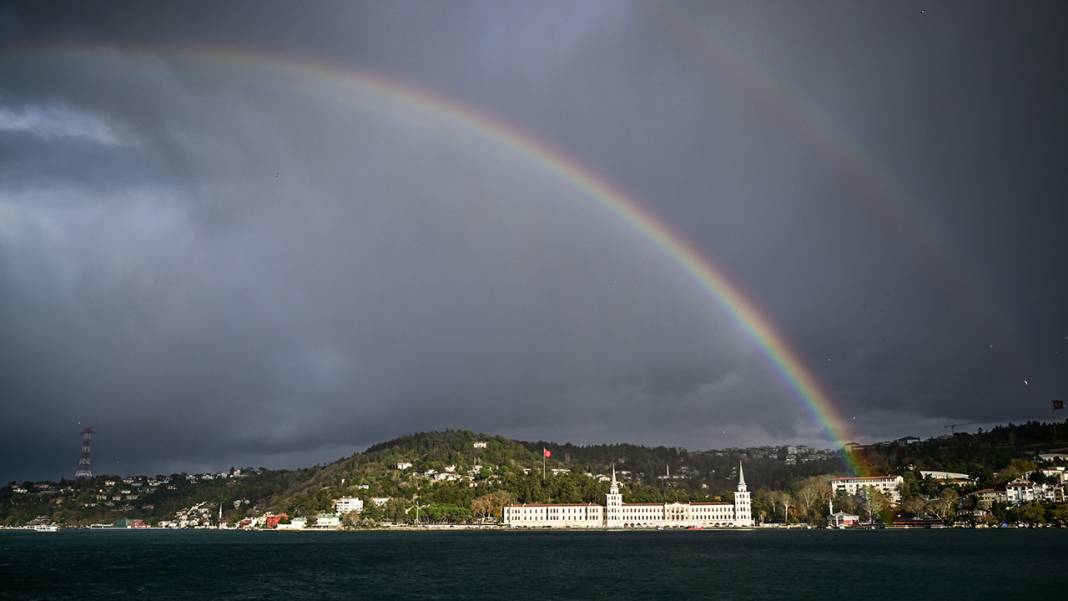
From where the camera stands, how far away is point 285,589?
224 ft

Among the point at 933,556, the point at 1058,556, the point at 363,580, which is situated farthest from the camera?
the point at 933,556

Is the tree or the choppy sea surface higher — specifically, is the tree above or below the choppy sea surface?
below

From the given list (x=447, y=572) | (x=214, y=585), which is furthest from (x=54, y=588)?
(x=447, y=572)

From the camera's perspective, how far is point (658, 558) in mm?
102875

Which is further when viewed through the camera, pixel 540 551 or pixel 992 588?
pixel 540 551

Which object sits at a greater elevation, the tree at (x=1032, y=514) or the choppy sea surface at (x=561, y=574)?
the choppy sea surface at (x=561, y=574)

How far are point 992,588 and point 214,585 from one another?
6395 centimetres

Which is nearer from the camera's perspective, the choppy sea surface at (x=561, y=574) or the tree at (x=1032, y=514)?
the choppy sea surface at (x=561, y=574)

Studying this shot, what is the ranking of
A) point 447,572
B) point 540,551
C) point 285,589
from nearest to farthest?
point 285,589 < point 447,572 < point 540,551

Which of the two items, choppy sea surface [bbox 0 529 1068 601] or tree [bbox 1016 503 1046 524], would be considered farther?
tree [bbox 1016 503 1046 524]

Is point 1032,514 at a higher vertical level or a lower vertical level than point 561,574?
lower

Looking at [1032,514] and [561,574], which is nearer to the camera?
[561,574]

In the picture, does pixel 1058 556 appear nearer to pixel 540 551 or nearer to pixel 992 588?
pixel 992 588

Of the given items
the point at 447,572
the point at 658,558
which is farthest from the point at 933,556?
the point at 447,572
